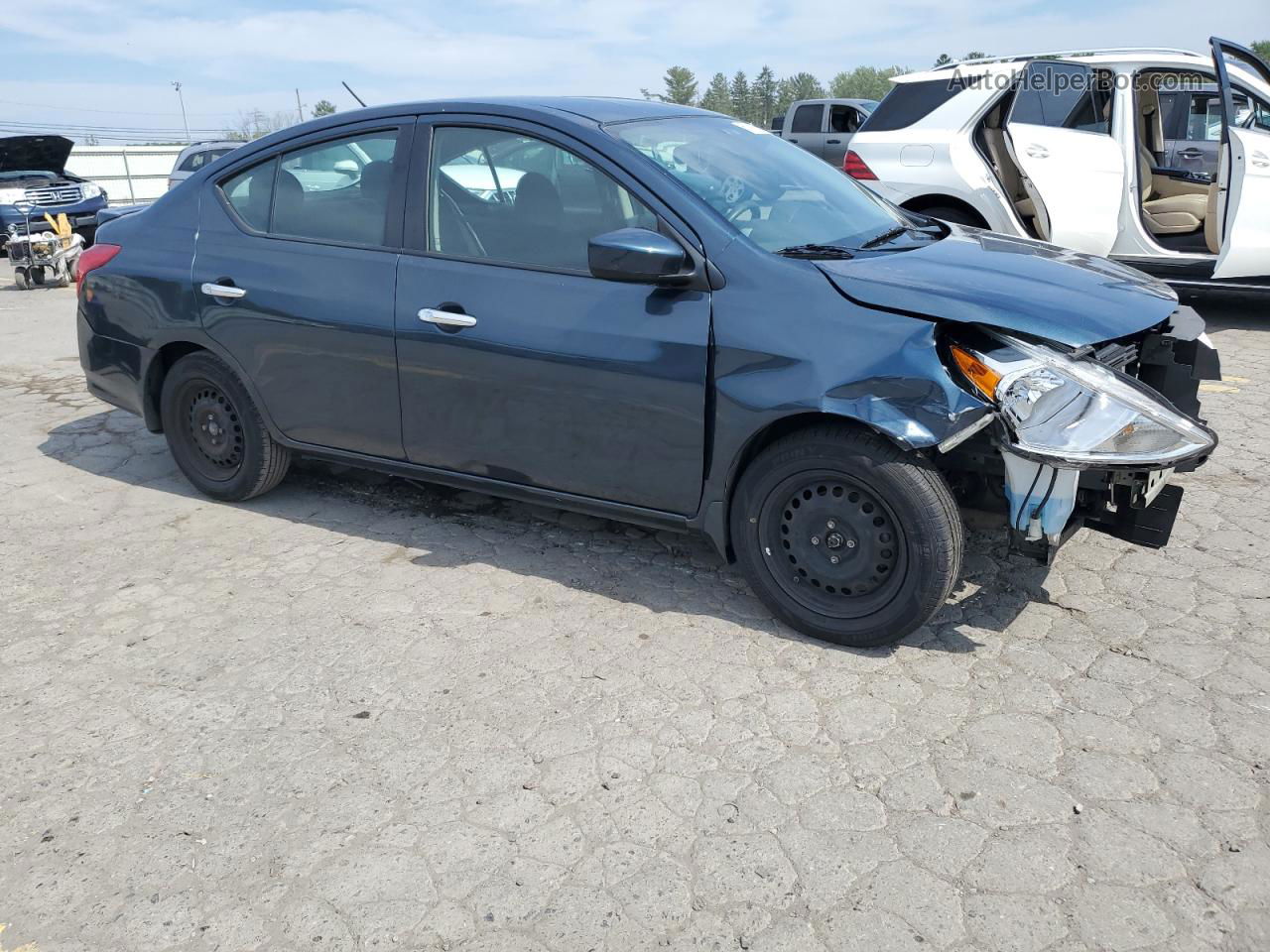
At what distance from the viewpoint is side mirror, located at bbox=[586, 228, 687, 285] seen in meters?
3.33

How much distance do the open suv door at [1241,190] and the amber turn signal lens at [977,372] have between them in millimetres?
5336

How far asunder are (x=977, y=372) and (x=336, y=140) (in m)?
2.71

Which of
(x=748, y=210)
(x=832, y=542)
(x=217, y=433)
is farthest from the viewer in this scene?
(x=217, y=433)

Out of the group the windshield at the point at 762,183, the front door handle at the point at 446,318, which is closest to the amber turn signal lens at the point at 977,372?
the windshield at the point at 762,183

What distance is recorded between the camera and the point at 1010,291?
3264 millimetres

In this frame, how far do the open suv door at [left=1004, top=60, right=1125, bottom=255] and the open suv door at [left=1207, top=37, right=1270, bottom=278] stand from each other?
70 centimetres

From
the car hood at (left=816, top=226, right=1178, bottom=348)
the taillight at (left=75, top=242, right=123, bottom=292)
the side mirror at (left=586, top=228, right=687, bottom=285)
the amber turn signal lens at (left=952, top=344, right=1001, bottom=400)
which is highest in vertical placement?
the side mirror at (left=586, top=228, right=687, bottom=285)

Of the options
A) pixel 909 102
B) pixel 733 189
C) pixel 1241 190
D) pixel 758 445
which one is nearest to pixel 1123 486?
pixel 758 445

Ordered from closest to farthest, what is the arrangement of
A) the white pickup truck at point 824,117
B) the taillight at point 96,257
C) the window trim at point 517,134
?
the window trim at point 517,134 → the taillight at point 96,257 → the white pickup truck at point 824,117

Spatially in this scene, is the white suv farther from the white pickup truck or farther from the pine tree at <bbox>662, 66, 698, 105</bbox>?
the pine tree at <bbox>662, 66, 698, 105</bbox>

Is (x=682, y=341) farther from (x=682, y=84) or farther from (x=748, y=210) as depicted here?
(x=682, y=84)

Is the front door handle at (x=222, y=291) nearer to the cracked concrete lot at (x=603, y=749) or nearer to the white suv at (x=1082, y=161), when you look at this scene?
the cracked concrete lot at (x=603, y=749)

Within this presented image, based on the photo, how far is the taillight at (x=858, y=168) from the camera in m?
8.45

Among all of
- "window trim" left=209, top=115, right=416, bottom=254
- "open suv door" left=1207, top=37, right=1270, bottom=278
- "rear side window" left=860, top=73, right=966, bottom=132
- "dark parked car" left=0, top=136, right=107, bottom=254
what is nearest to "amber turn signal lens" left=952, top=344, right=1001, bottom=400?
"window trim" left=209, top=115, right=416, bottom=254
